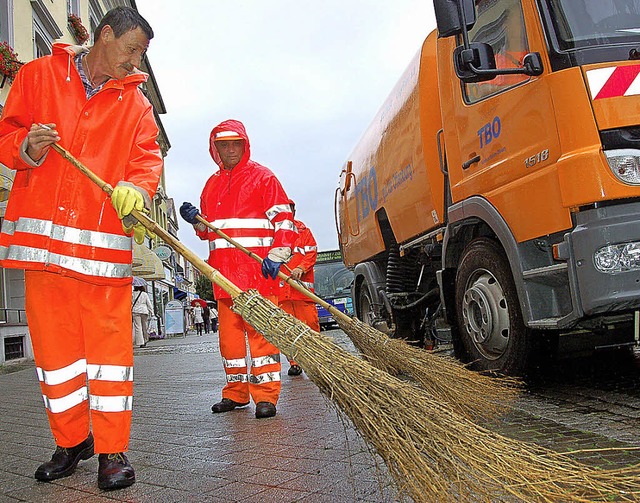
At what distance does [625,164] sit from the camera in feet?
12.1

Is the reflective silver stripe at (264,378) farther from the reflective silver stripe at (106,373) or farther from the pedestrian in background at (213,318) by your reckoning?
the pedestrian in background at (213,318)

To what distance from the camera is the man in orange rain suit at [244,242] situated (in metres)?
4.83

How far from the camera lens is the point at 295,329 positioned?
297 cm

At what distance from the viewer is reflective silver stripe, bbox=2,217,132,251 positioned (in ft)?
10.3

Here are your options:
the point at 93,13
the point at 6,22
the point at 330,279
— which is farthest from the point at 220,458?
the point at 93,13

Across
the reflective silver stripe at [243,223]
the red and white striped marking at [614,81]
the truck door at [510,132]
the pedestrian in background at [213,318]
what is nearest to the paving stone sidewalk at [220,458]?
the reflective silver stripe at [243,223]

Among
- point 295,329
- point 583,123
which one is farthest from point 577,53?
point 295,329

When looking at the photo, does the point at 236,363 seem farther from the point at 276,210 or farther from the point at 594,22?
the point at 594,22

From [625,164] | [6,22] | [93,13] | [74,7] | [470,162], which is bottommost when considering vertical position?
[625,164]

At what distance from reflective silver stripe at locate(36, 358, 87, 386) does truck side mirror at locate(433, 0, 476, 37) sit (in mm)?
2753

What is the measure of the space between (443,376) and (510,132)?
63.7 inches

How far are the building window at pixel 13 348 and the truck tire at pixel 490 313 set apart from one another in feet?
38.1

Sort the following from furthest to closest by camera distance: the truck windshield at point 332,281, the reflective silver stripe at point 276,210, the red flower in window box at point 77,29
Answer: the truck windshield at point 332,281 < the red flower in window box at point 77,29 < the reflective silver stripe at point 276,210

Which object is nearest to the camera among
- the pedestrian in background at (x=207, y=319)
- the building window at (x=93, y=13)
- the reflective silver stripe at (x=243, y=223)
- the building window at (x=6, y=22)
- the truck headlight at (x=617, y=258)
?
the truck headlight at (x=617, y=258)
